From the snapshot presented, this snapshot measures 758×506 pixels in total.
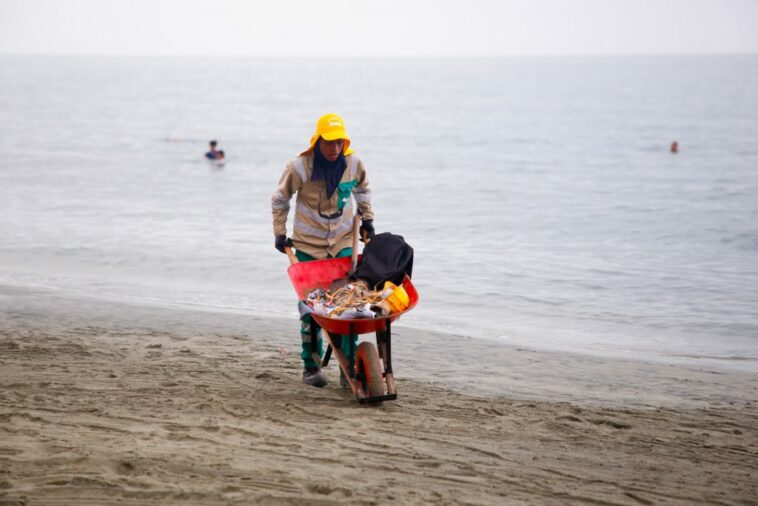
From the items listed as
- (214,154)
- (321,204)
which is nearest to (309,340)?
(321,204)

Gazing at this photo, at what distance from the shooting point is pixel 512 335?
8.70 metres

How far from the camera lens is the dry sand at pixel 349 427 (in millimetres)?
4023

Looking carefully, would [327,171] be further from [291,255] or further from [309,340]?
[309,340]

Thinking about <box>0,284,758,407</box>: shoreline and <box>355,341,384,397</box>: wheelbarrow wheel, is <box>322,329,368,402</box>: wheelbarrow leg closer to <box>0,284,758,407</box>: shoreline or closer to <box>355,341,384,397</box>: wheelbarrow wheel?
<box>355,341,384,397</box>: wheelbarrow wheel

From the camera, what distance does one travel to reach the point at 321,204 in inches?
230

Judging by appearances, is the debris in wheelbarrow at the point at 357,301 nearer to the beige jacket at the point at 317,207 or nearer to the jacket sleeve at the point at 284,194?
the beige jacket at the point at 317,207

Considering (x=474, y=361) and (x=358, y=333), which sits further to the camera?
(x=474, y=361)

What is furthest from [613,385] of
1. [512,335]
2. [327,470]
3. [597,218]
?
[597,218]

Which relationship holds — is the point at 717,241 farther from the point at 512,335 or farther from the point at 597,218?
the point at 512,335

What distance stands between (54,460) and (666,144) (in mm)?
38270

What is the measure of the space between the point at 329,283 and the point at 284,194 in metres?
0.66

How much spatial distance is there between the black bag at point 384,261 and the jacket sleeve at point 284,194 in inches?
22.4

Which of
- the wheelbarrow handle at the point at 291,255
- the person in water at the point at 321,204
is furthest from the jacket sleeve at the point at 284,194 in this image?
the wheelbarrow handle at the point at 291,255

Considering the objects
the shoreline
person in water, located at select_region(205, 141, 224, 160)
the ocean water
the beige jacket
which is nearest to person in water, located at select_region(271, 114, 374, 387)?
the beige jacket
